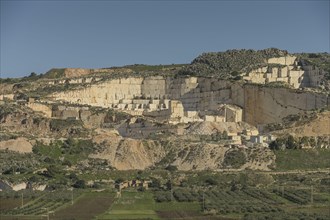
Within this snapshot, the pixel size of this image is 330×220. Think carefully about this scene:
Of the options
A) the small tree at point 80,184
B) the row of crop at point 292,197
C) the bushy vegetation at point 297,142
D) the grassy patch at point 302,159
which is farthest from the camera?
the bushy vegetation at point 297,142

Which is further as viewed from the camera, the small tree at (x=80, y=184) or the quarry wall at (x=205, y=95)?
the quarry wall at (x=205, y=95)

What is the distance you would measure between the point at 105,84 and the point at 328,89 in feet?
97.5

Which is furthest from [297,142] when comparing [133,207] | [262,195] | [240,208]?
[133,207]

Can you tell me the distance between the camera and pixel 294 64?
4601 inches

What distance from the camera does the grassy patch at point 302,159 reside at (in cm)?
8288

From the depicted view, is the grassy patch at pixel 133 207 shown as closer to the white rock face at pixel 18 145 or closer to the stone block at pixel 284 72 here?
the white rock face at pixel 18 145

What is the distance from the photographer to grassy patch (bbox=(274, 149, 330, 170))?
82.9m

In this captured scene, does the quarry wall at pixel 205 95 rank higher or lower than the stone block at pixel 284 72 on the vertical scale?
lower

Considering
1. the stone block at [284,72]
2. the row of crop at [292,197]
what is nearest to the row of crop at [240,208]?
the row of crop at [292,197]

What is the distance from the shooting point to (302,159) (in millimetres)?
84375

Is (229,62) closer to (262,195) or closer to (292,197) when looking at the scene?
(262,195)

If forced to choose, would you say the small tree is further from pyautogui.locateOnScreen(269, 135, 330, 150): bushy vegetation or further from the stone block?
the stone block

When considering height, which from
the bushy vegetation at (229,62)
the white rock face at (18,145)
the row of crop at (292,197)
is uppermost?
the bushy vegetation at (229,62)

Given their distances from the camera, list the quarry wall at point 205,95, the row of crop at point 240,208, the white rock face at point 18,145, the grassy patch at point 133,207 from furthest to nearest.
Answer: the quarry wall at point 205,95 → the white rock face at point 18,145 → the row of crop at point 240,208 → the grassy patch at point 133,207
